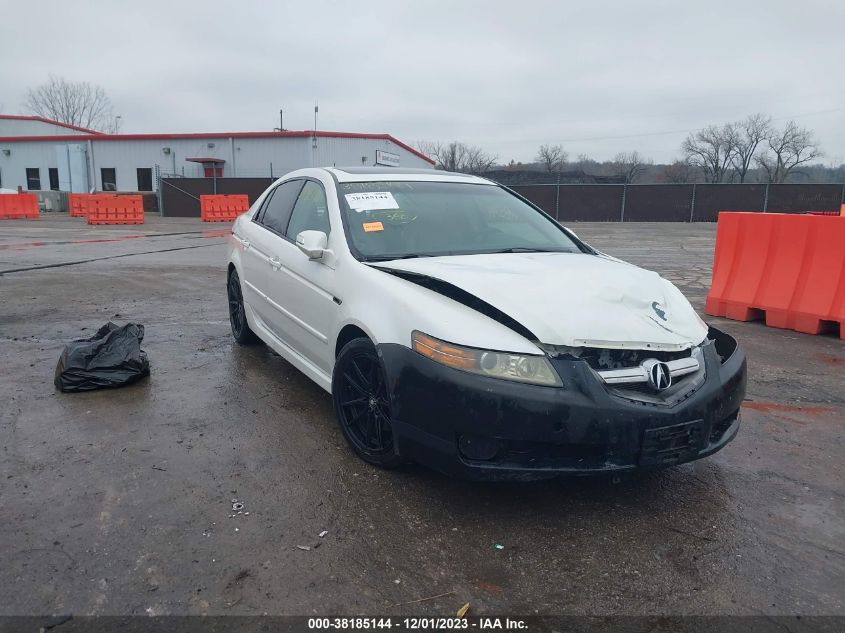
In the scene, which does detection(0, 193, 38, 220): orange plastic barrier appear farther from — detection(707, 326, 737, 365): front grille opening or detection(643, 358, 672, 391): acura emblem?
detection(643, 358, 672, 391): acura emblem

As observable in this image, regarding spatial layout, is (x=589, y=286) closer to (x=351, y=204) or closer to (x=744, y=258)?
(x=351, y=204)

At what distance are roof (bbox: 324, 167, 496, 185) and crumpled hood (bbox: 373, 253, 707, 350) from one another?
41.9 inches

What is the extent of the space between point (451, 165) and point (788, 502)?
71001 mm

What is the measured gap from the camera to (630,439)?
8.49 ft

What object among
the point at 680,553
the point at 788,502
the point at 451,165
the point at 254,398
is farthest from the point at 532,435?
the point at 451,165

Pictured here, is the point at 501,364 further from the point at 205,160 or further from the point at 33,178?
the point at 33,178

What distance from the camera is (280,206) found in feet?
16.2

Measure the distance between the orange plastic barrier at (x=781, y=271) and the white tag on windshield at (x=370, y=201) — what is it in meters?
4.60

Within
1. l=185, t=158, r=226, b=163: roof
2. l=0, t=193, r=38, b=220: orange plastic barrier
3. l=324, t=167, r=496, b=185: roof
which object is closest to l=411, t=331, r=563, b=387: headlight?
l=324, t=167, r=496, b=185: roof

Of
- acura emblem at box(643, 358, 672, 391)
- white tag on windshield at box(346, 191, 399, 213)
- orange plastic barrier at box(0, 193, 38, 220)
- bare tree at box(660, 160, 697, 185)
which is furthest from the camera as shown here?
bare tree at box(660, 160, 697, 185)

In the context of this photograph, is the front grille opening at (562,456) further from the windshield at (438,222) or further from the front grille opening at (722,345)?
the windshield at (438,222)

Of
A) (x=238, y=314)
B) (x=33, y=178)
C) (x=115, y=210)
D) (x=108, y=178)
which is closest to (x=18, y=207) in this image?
(x=115, y=210)

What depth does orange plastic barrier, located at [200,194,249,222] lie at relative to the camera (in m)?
28.8

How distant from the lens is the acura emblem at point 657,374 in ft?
8.85
